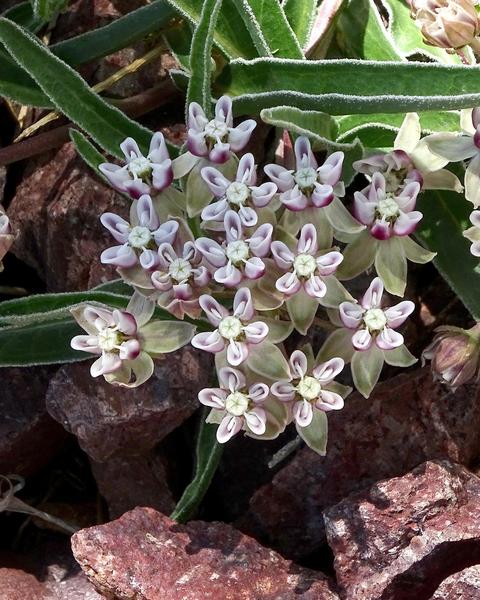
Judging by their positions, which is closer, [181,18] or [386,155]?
[386,155]

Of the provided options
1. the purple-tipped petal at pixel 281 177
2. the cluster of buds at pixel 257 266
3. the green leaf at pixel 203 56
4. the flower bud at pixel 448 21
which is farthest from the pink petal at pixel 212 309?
the flower bud at pixel 448 21

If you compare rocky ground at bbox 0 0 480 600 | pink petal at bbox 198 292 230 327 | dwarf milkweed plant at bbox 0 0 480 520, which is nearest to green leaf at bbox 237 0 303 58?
dwarf milkweed plant at bbox 0 0 480 520

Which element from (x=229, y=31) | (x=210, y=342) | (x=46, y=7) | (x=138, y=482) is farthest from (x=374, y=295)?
(x=46, y=7)

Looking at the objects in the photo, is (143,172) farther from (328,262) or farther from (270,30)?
(270,30)

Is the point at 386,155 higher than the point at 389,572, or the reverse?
the point at 386,155

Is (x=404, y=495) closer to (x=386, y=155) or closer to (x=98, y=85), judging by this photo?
(x=386, y=155)

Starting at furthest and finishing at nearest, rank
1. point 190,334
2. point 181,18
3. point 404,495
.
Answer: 1. point 181,18
2. point 404,495
3. point 190,334

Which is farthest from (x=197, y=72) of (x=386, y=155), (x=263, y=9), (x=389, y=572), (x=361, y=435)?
(x=389, y=572)
